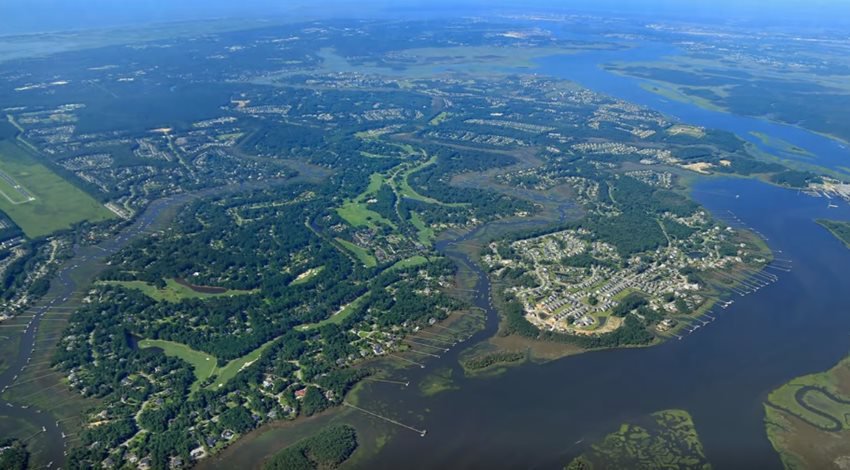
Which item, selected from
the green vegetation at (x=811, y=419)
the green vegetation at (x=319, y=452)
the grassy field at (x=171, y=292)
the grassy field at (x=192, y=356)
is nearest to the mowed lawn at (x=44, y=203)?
the grassy field at (x=171, y=292)

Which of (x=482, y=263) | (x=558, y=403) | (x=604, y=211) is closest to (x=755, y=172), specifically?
(x=604, y=211)

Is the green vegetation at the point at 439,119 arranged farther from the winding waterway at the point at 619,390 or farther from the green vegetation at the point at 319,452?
the green vegetation at the point at 319,452

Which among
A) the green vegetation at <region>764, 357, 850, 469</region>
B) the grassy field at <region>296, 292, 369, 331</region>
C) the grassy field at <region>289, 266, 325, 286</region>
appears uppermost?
the green vegetation at <region>764, 357, 850, 469</region>

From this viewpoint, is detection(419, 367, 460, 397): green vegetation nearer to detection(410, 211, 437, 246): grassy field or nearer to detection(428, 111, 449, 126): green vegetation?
detection(410, 211, 437, 246): grassy field

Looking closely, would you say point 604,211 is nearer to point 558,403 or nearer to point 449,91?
point 558,403

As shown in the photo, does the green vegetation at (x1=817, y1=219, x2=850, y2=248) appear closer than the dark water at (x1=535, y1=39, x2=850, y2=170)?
Yes

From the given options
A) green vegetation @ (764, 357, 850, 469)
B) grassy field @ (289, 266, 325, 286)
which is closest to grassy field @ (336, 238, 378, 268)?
grassy field @ (289, 266, 325, 286)

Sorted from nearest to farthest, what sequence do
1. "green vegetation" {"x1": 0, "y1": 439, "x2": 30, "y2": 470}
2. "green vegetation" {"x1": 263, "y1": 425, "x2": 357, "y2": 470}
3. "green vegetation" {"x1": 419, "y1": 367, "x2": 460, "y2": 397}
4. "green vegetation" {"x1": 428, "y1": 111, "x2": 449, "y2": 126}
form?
"green vegetation" {"x1": 0, "y1": 439, "x2": 30, "y2": 470} < "green vegetation" {"x1": 263, "y1": 425, "x2": 357, "y2": 470} < "green vegetation" {"x1": 419, "y1": 367, "x2": 460, "y2": 397} < "green vegetation" {"x1": 428, "y1": 111, "x2": 449, "y2": 126}
